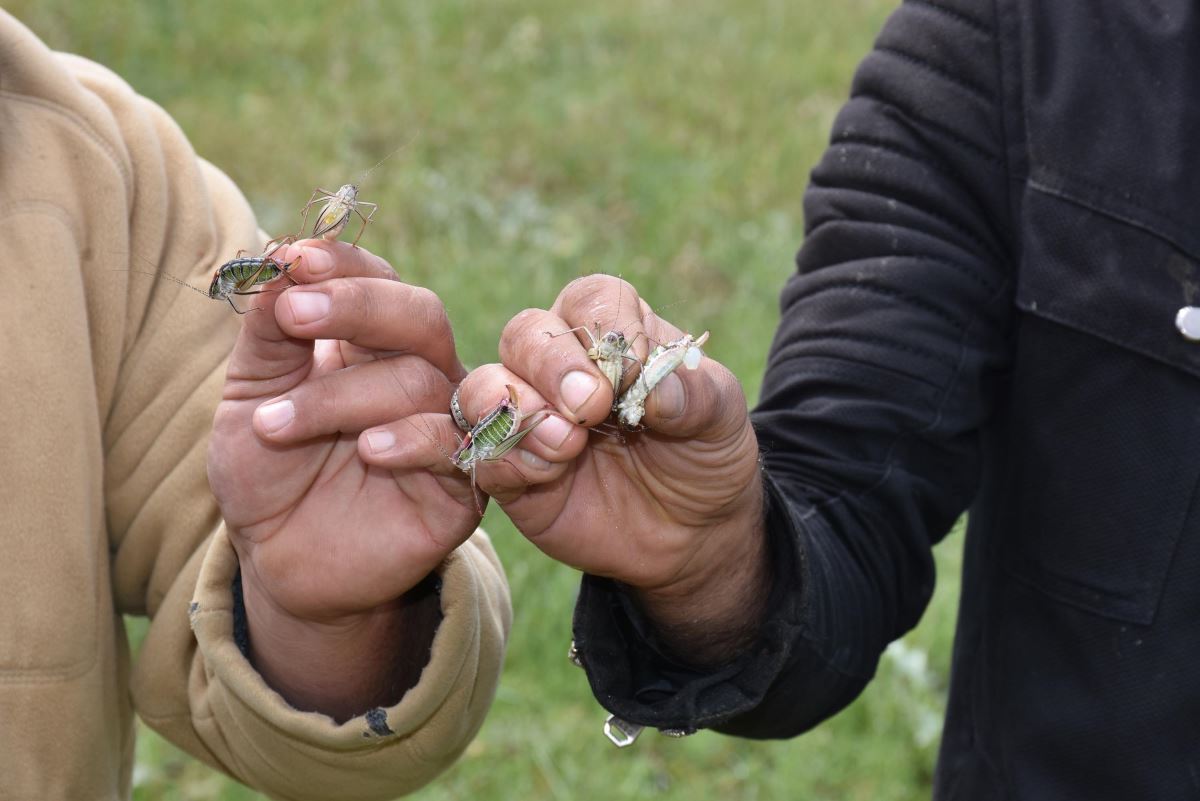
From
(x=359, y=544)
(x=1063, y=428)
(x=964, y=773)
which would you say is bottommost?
(x=964, y=773)

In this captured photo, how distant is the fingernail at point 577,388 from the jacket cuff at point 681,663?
20.1 inches

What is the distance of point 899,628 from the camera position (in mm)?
2291

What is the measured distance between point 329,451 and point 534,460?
0.34 m

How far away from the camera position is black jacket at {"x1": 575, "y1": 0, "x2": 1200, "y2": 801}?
205 centimetres

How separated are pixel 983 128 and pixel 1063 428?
52cm

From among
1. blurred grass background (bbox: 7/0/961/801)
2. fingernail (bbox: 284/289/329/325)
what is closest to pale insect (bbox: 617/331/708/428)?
fingernail (bbox: 284/289/329/325)

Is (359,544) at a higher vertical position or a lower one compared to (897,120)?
lower

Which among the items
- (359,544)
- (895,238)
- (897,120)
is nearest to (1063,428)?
(895,238)

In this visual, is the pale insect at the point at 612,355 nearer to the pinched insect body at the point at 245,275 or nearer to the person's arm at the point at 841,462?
the person's arm at the point at 841,462

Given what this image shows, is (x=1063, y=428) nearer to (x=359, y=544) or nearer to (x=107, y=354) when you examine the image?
(x=359, y=544)

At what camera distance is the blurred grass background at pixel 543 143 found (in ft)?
14.4

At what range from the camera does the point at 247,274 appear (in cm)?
174

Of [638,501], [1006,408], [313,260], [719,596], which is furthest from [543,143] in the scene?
[313,260]

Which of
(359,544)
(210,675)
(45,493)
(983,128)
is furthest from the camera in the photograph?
(983,128)
